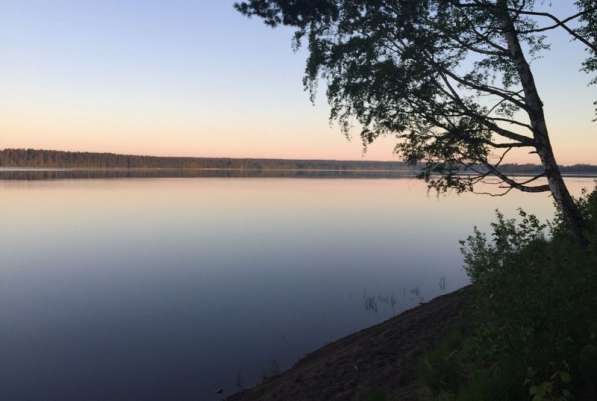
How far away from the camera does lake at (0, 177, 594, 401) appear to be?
40.9 ft

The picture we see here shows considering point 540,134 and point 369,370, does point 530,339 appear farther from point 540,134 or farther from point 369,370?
point 540,134

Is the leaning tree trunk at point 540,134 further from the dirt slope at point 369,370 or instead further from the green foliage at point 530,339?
the dirt slope at point 369,370

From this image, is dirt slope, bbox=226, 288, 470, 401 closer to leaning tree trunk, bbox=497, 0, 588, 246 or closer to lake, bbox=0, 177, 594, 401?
lake, bbox=0, 177, 594, 401

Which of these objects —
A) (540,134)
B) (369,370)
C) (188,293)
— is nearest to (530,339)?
(369,370)

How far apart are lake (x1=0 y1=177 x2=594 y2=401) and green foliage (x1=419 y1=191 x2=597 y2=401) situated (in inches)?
226

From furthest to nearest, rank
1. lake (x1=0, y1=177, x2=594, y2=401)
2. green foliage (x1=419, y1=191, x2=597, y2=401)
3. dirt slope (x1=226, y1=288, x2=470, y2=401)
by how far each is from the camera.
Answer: lake (x1=0, y1=177, x2=594, y2=401), dirt slope (x1=226, y1=288, x2=470, y2=401), green foliage (x1=419, y1=191, x2=597, y2=401)

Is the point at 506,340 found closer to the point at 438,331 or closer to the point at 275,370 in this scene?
the point at 438,331

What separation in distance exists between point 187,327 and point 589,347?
44.9 ft

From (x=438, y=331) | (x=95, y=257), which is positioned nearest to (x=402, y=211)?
(x=95, y=257)

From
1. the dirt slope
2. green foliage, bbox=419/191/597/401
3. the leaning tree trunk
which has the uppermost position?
the leaning tree trunk

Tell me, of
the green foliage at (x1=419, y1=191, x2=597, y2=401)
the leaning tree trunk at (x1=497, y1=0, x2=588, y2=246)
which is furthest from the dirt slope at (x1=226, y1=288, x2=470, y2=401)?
the leaning tree trunk at (x1=497, y1=0, x2=588, y2=246)

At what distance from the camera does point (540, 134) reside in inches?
418

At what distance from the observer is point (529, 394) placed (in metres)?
5.07

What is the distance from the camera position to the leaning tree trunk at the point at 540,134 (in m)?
10.0
